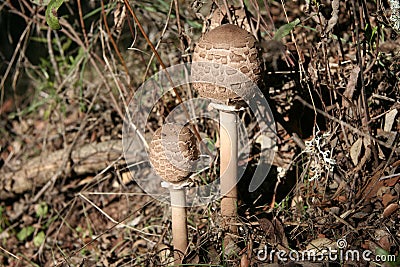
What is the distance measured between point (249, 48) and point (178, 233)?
955mm

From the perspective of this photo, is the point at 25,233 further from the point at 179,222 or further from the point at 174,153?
the point at 174,153

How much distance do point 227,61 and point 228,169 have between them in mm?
584

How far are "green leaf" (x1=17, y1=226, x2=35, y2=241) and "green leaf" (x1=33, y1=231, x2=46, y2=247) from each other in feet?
0.20

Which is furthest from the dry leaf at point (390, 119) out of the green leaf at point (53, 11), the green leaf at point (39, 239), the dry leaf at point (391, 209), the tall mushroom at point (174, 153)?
the green leaf at point (39, 239)

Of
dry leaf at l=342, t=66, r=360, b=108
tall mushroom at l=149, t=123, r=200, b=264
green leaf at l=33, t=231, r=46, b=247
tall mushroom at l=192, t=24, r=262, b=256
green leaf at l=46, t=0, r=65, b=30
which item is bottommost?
green leaf at l=33, t=231, r=46, b=247

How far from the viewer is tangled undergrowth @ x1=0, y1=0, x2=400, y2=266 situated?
2.33m

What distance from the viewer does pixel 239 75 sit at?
2084 millimetres

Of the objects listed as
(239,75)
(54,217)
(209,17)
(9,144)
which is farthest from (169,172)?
(9,144)

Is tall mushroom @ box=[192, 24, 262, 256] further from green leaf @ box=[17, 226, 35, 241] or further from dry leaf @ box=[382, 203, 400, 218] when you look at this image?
green leaf @ box=[17, 226, 35, 241]

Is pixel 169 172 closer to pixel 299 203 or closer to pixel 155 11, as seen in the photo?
pixel 299 203

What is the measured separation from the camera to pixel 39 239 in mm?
3314

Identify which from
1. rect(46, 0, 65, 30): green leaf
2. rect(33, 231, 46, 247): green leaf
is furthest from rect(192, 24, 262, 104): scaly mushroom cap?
rect(33, 231, 46, 247): green leaf

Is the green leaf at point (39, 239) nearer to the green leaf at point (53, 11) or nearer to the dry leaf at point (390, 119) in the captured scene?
the green leaf at point (53, 11)

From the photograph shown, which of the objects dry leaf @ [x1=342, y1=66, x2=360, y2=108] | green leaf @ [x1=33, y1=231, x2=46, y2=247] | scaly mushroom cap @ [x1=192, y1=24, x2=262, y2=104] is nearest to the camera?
scaly mushroom cap @ [x1=192, y1=24, x2=262, y2=104]
